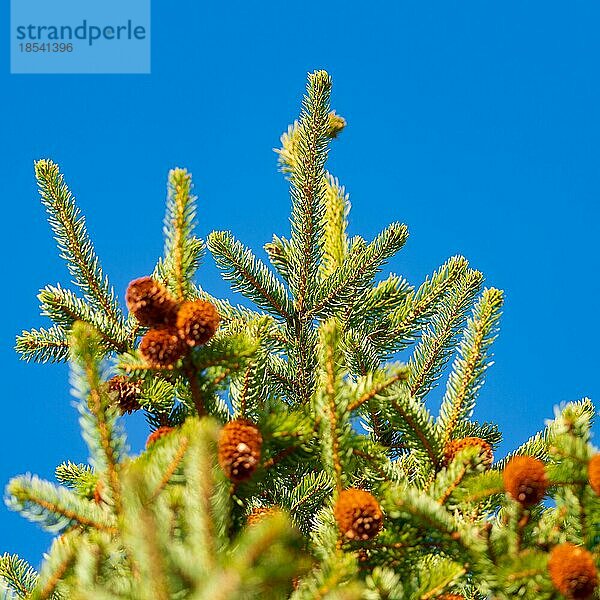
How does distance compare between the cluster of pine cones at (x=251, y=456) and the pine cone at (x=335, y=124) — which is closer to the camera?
the cluster of pine cones at (x=251, y=456)

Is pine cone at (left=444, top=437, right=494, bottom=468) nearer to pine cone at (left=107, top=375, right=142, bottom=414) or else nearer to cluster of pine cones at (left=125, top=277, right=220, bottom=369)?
cluster of pine cones at (left=125, top=277, right=220, bottom=369)

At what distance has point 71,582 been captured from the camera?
1.19 metres

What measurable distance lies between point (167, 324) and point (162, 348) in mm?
77

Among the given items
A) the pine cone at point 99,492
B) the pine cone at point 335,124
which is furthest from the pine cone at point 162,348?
the pine cone at point 335,124

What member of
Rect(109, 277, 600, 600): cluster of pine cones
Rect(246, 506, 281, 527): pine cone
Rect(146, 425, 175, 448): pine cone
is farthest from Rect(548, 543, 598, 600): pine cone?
Rect(146, 425, 175, 448): pine cone

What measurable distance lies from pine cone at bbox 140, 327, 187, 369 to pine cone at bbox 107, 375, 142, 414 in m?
0.21

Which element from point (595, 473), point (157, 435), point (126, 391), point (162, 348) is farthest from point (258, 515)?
point (595, 473)

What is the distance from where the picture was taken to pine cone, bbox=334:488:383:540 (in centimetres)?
131

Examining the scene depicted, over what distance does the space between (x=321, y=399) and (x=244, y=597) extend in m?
0.62

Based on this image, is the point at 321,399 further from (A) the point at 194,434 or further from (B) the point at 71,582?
(B) the point at 71,582

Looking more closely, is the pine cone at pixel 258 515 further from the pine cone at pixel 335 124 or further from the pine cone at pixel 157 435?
the pine cone at pixel 335 124

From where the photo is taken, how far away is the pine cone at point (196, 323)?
151cm

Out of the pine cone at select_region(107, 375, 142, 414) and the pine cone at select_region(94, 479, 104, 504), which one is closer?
the pine cone at select_region(94, 479, 104, 504)

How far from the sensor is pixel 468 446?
156 centimetres
